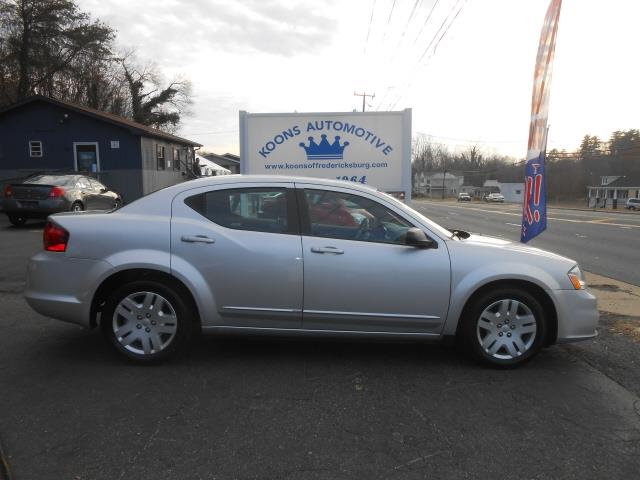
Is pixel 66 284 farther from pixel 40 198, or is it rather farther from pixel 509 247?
pixel 40 198

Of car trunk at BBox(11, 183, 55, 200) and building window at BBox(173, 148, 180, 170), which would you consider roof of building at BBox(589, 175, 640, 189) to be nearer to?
building window at BBox(173, 148, 180, 170)

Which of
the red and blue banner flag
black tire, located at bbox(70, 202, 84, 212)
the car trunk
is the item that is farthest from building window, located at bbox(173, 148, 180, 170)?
the red and blue banner flag

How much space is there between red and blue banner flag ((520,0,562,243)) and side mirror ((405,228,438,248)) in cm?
258

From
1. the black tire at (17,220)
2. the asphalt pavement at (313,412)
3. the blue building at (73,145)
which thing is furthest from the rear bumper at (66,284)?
the blue building at (73,145)

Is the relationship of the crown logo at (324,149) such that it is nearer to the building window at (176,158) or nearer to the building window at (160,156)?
the building window at (160,156)

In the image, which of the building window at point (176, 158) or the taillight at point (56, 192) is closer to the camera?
the taillight at point (56, 192)

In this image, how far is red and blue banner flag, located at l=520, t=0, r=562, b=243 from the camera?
5.86 m

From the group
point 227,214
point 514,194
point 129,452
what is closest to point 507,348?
point 227,214

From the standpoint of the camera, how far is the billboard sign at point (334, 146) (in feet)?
30.2

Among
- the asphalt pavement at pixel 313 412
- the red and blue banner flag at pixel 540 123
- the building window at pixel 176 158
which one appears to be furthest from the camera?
the building window at pixel 176 158

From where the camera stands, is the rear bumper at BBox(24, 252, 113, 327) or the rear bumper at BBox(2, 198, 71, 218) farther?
the rear bumper at BBox(2, 198, 71, 218)

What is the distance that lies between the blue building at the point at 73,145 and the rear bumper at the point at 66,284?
740 inches

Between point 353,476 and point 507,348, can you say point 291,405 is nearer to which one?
point 353,476

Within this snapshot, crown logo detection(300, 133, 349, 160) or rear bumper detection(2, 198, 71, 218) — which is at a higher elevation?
crown logo detection(300, 133, 349, 160)
